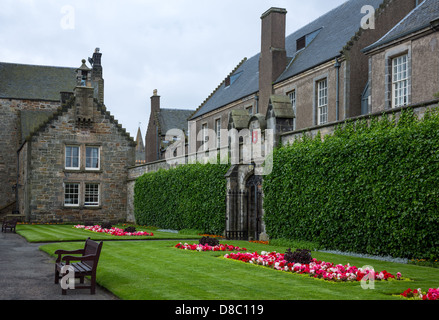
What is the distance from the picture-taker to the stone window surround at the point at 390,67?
793 inches

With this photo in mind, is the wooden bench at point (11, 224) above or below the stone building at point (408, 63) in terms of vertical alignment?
below

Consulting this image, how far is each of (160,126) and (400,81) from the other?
37271 mm

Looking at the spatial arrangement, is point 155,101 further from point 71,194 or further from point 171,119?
point 71,194

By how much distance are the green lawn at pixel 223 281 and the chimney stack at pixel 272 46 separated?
1888cm

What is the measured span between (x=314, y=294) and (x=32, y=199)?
30.3m

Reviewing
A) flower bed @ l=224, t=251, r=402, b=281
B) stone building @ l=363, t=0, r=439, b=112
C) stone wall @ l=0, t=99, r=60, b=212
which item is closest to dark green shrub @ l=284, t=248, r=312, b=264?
flower bed @ l=224, t=251, r=402, b=281

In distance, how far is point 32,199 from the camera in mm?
35094

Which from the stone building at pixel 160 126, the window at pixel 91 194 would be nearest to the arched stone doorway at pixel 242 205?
the window at pixel 91 194

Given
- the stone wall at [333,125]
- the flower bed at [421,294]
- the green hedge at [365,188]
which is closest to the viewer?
the flower bed at [421,294]

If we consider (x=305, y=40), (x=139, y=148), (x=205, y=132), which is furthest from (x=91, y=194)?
(x=139, y=148)

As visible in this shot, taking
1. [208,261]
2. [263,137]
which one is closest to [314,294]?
[208,261]

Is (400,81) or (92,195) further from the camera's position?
(92,195)

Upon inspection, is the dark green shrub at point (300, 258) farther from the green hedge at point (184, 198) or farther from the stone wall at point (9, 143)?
the stone wall at point (9, 143)

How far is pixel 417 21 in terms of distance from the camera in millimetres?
20516
